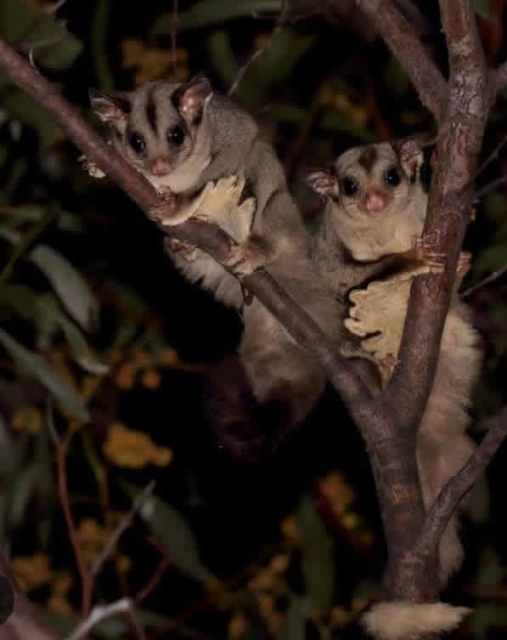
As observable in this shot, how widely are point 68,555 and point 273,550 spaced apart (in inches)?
35.6

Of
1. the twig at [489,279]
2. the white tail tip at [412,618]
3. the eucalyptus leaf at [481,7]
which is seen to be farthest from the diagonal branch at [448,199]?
the eucalyptus leaf at [481,7]

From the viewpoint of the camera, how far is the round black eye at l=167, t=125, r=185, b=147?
324 centimetres

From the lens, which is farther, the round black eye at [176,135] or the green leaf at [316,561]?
the green leaf at [316,561]

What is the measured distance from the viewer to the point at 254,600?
515 centimetres

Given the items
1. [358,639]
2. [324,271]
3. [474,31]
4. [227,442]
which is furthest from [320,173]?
[358,639]

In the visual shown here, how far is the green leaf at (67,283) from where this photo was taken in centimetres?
363

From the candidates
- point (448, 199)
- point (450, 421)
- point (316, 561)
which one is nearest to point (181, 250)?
point (450, 421)

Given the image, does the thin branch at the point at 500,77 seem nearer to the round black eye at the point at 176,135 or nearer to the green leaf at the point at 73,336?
the round black eye at the point at 176,135

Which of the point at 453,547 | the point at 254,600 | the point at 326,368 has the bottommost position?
the point at 254,600

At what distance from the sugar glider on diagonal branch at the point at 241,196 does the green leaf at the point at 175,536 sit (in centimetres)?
110

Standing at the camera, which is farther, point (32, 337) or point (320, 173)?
point (32, 337)

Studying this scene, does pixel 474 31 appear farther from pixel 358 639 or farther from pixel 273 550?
pixel 273 550

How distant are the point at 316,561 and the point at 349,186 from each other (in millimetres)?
1498

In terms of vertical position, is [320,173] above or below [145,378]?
above
